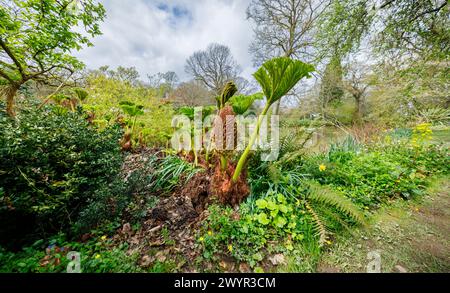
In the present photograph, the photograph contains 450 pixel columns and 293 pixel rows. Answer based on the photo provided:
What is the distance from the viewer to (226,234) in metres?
1.55

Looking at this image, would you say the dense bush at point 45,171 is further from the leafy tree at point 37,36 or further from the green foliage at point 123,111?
the green foliage at point 123,111

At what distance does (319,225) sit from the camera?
62.9 inches

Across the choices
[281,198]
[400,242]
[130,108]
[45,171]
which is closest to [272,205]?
[281,198]

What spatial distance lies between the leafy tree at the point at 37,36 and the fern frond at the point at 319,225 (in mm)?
4369

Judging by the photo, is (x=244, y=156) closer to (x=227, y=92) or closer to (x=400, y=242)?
(x=227, y=92)

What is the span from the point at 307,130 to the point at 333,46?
3.00m

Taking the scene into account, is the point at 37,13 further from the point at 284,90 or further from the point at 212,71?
the point at 212,71

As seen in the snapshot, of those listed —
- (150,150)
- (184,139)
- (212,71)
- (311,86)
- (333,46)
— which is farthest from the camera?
(212,71)

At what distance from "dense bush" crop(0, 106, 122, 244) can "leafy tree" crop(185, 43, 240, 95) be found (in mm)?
14863

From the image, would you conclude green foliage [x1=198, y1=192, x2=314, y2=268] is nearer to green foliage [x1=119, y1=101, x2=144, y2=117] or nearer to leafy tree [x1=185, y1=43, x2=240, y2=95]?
green foliage [x1=119, y1=101, x2=144, y2=117]

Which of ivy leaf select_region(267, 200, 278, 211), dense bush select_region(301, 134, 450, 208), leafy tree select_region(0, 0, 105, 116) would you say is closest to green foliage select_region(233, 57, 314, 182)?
ivy leaf select_region(267, 200, 278, 211)

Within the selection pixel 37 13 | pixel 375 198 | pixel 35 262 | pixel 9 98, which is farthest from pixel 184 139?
pixel 375 198

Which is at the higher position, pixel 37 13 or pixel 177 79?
pixel 177 79

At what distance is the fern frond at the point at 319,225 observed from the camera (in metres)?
1.47
